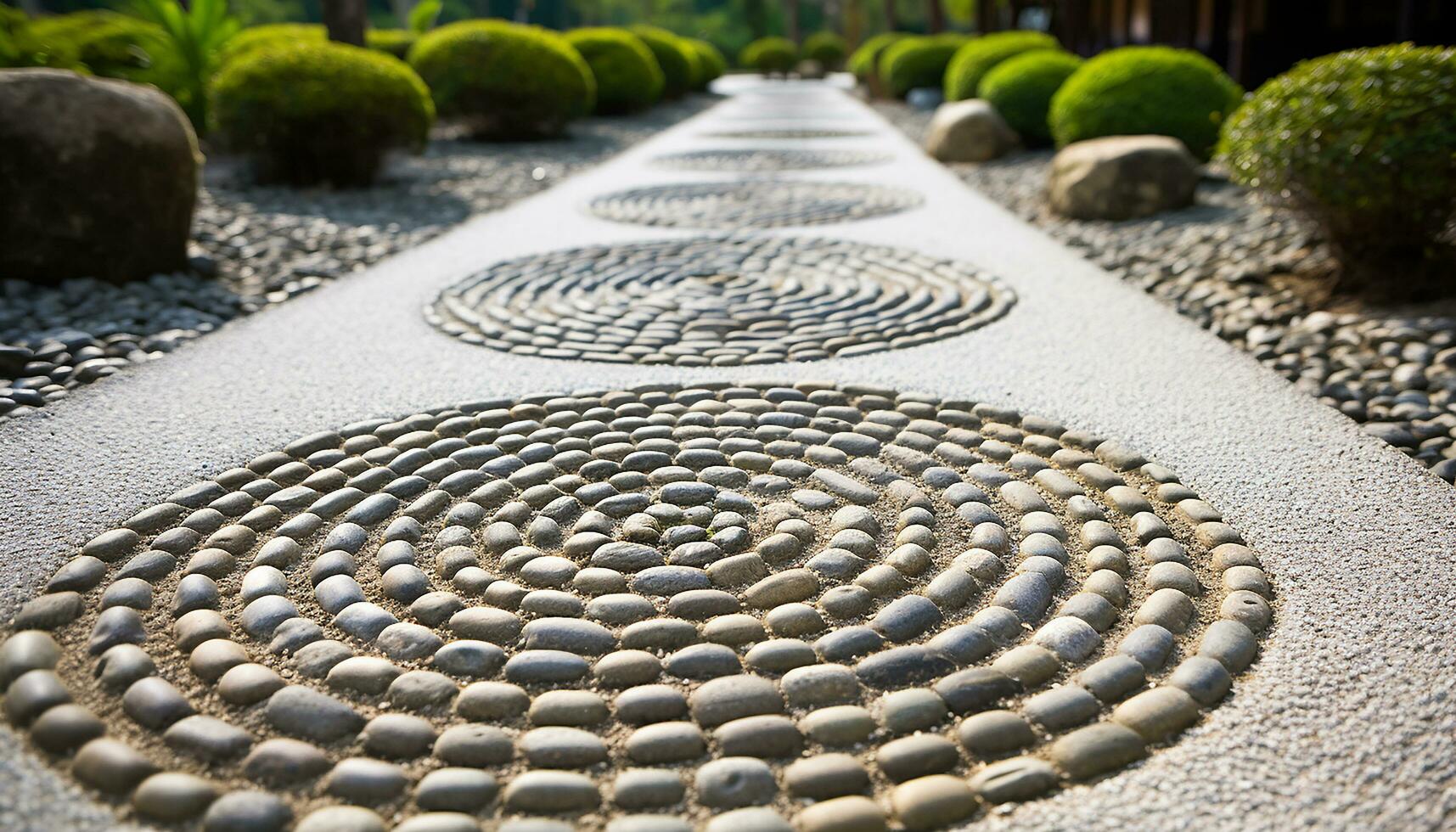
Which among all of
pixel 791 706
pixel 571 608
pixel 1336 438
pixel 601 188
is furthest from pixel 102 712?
pixel 601 188

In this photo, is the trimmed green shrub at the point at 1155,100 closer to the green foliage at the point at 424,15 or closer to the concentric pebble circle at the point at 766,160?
the concentric pebble circle at the point at 766,160

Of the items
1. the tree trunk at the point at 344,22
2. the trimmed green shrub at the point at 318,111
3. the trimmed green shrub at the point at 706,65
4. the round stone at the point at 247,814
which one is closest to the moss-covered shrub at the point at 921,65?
the trimmed green shrub at the point at 706,65

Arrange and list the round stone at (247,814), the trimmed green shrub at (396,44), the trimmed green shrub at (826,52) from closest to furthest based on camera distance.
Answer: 1. the round stone at (247,814)
2. the trimmed green shrub at (396,44)
3. the trimmed green shrub at (826,52)

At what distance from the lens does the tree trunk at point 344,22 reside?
39.1ft

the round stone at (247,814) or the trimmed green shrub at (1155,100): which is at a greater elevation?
the round stone at (247,814)

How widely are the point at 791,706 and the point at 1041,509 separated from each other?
1107mm

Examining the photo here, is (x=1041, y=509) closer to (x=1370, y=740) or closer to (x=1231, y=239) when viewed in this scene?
(x=1370, y=740)

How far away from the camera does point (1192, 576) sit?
258 cm

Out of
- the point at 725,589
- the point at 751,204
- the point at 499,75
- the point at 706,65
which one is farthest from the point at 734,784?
the point at 706,65

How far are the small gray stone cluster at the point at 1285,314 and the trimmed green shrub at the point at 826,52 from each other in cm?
3196

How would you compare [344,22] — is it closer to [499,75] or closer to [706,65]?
[499,75]

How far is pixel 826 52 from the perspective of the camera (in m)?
38.2

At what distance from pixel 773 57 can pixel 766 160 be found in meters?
25.6

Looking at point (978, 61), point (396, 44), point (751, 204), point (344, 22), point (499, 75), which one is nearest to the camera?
point (751, 204)
